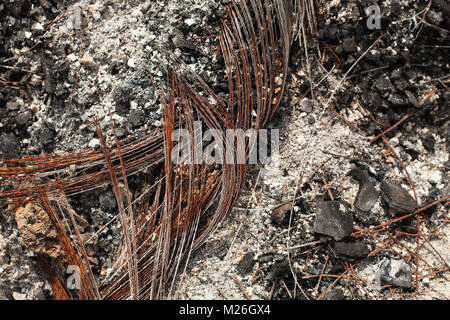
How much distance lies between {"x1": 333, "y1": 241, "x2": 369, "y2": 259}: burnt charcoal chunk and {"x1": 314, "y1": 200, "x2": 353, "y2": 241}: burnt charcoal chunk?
49 mm

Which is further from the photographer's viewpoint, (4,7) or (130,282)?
(4,7)

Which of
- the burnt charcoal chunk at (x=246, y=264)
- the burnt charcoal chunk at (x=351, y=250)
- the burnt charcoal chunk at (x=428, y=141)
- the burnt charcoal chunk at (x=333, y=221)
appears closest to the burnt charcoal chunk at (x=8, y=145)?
the burnt charcoal chunk at (x=246, y=264)

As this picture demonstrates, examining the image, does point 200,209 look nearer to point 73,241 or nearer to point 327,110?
point 73,241

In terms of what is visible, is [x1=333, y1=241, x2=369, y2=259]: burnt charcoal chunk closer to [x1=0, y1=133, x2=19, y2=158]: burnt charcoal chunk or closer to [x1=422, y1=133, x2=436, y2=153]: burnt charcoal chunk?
[x1=422, y1=133, x2=436, y2=153]: burnt charcoal chunk

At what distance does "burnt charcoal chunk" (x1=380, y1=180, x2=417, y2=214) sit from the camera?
169 centimetres

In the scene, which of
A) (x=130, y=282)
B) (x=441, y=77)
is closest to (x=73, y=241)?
(x=130, y=282)

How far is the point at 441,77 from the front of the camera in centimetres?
176

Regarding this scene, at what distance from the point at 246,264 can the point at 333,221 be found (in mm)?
428

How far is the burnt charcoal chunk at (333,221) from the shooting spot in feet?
5.38

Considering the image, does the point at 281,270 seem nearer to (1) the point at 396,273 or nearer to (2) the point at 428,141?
(1) the point at 396,273

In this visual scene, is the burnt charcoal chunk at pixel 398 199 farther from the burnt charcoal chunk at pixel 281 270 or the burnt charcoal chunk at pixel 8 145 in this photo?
the burnt charcoal chunk at pixel 8 145

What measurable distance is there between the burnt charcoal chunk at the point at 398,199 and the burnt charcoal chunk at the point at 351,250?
0.22 metres
